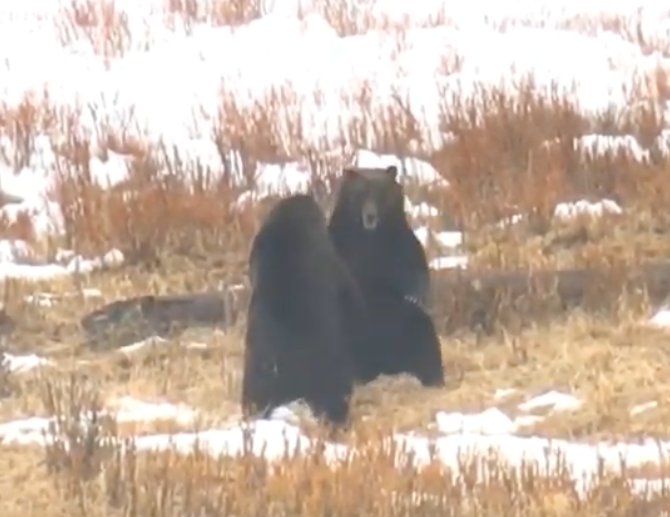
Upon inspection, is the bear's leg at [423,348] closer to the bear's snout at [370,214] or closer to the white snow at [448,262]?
the bear's snout at [370,214]

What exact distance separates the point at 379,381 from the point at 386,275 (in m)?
0.46

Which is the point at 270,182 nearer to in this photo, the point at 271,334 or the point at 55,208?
the point at 55,208

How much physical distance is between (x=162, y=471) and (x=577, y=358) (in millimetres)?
2400

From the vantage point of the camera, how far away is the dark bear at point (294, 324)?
6.38 metres

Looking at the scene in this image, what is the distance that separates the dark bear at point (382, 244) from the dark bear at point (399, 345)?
0.20 feet

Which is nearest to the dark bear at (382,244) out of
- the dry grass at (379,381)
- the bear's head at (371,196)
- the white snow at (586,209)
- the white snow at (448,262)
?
the bear's head at (371,196)

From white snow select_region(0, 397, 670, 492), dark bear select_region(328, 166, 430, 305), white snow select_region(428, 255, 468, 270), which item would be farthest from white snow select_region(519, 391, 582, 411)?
white snow select_region(428, 255, 468, 270)

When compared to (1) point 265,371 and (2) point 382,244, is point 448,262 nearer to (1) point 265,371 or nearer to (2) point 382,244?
(2) point 382,244

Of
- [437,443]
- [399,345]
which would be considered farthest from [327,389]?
[399,345]

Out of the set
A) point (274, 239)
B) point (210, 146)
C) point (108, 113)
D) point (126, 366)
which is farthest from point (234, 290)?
point (108, 113)

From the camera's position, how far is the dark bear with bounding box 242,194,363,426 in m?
6.38

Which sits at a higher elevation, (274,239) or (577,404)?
(274,239)

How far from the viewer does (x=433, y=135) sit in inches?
441

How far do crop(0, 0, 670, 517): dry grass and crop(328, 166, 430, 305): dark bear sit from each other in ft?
1.41
